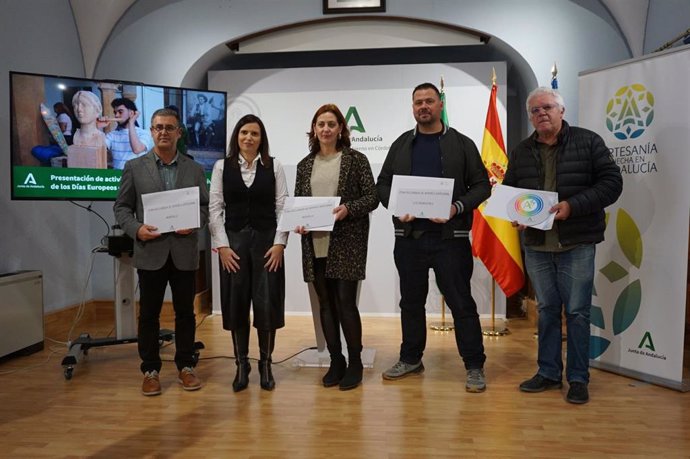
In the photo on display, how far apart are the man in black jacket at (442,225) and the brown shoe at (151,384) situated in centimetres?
143

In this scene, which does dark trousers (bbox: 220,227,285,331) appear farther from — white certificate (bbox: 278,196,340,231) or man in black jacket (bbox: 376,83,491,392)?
man in black jacket (bbox: 376,83,491,392)

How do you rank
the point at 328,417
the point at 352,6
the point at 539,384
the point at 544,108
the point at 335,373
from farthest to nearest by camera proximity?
the point at 352,6, the point at 335,373, the point at 539,384, the point at 544,108, the point at 328,417

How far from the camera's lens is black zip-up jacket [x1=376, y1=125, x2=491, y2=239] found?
9.42 ft

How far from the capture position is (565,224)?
275 centimetres

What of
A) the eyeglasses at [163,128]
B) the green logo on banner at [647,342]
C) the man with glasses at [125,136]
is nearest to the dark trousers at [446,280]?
the green logo on banner at [647,342]

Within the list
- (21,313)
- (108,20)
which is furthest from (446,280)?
(108,20)

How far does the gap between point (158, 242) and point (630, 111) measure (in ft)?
8.91

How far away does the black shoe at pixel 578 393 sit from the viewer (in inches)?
107

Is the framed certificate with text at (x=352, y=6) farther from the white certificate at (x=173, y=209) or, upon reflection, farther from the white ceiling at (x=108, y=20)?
the white certificate at (x=173, y=209)

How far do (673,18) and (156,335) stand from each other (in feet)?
13.9

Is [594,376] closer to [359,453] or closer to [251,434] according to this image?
[359,453]

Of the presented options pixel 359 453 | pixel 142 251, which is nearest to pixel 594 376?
pixel 359 453

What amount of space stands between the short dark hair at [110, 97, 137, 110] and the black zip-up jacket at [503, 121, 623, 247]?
2635 mm

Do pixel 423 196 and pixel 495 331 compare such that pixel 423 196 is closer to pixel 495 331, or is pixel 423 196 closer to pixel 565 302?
pixel 565 302
